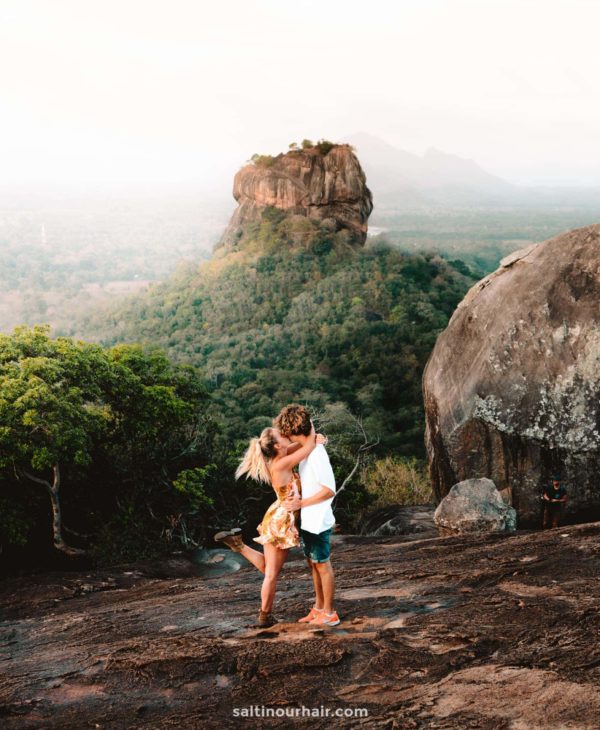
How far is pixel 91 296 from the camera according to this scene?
81.4 meters

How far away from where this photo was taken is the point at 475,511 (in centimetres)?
1054

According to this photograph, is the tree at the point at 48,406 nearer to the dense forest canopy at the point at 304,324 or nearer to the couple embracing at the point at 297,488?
the couple embracing at the point at 297,488

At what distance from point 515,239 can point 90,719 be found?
93210 mm

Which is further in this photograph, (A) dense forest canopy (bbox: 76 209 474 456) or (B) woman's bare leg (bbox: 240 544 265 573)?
(A) dense forest canopy (bbox: 76 209 474 456)

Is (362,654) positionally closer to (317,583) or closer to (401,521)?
(317,583)

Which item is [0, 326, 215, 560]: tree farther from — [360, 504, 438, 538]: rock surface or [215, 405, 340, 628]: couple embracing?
[215, 405, 340, 628]: couple embracing

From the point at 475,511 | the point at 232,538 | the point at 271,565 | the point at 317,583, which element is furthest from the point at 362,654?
the point at 475,511

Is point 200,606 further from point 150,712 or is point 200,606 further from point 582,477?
point 582,477

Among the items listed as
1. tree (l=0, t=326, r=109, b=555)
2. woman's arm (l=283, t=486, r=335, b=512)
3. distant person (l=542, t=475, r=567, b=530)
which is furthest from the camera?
tree (l=0, t=326, r=109, b=555)

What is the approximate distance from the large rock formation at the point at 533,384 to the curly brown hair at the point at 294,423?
687 cm

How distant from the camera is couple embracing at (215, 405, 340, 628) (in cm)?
549

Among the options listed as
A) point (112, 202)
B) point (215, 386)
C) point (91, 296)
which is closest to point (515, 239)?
point (91, 296)

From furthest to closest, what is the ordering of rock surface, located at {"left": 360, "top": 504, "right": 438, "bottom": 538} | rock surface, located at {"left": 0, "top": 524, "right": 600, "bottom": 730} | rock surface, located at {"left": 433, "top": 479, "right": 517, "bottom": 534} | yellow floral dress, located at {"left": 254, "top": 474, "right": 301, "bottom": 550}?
1. rock surface, located at {"left": 360, "top": 504, "right": 438, "bottom": 538}
2. rock surface, located at {"left": 433, "top": 479, "right": 517, "bottom": 534}
3. yellow floral dress, located at {"left": 254, "top": 474, "right": 301, "bottom": 550}
4. rock surface, located at {"left": 0, "top": 524, "right": 600, "bottom": 730}

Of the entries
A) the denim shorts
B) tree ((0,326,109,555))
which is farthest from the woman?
tree ((0,326,109,555))
